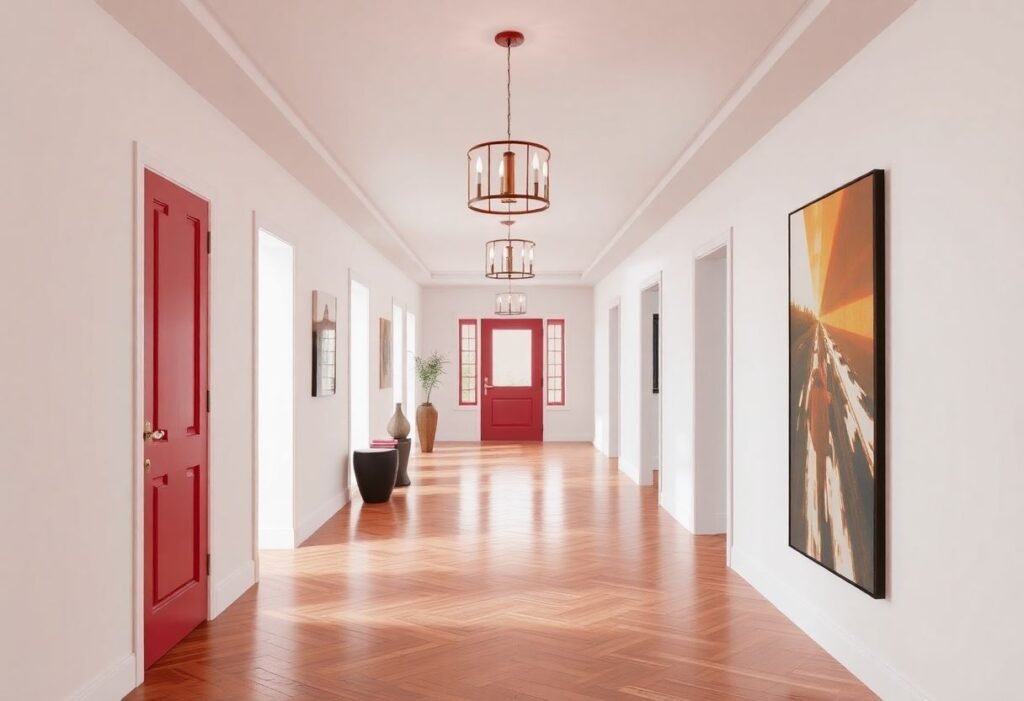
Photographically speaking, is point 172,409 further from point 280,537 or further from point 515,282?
point 515,282

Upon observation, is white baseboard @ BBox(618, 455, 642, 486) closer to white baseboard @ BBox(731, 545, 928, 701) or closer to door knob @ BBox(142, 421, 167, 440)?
white baseboard @ BBox(731, 545, 928, 701)

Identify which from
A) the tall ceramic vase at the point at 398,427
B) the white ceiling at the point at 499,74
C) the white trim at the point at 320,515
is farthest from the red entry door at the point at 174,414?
the tall ceramic vase at the point at 398,427

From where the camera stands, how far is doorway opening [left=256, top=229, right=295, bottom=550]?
5.97 metres

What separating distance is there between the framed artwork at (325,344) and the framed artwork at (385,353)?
8.55ft

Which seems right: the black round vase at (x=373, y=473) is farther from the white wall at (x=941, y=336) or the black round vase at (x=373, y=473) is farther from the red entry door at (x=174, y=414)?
the white wall at (x=941, y=336)

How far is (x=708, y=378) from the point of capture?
658 centimetres

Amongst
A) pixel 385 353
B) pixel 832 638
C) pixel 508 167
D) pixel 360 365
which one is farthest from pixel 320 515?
pixel 832 638

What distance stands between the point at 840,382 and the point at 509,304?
8.48 m

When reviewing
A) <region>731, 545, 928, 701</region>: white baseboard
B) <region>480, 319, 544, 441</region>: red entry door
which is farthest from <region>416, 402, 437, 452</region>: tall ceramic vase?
<region>731, 545, 928, 701</region>: white baseboard

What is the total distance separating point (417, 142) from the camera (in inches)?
223

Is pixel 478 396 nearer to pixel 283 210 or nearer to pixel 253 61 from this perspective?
pixel 283 210

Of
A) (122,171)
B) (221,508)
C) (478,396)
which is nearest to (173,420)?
(221,508)

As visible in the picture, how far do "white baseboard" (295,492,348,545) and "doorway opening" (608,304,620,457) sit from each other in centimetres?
513

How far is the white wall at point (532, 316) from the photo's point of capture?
47.9 feet
